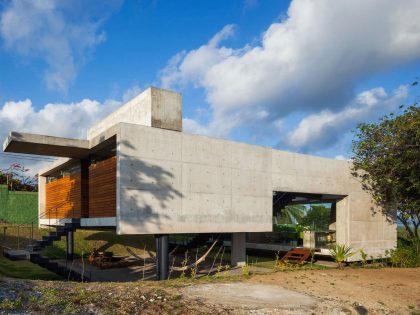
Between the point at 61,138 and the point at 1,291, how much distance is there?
845 cm

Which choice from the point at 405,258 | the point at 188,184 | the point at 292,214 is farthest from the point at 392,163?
the point at 292,214

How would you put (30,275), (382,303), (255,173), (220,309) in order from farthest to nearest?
(255,173)
(30,275)
(382,303)
(220,309)

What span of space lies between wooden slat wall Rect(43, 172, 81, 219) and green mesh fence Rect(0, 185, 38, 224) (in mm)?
7613

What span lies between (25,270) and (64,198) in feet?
13.5

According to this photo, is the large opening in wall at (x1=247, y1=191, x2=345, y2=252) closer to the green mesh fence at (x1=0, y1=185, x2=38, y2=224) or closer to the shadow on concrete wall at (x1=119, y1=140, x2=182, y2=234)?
the shadow on concrete wall at (x1=119, y1=140, x2=182, y2=234)

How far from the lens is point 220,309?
32.1 ft

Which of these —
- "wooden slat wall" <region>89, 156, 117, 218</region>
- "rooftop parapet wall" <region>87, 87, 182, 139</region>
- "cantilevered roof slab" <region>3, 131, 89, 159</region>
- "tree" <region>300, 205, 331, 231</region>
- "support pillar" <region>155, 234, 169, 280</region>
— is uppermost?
"rooftop parapet wall" <region>87, 87, 182, 139</region>

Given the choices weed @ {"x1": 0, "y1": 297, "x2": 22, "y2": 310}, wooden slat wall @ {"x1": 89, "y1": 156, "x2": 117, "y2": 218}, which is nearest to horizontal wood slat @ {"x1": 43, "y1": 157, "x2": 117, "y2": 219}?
wooden slat wall @ {"x1": 89, "y1": 156, "x2": 117, "y2": 218}

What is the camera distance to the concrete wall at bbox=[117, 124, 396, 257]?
14.6 m

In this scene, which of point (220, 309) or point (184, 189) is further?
point (184, 189)

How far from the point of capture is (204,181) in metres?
16.9

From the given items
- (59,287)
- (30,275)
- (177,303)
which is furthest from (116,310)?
(30,275)

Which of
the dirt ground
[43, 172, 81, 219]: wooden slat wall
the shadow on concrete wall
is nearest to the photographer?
the dirt ground

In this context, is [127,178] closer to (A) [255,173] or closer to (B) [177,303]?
(B) [177,303]
